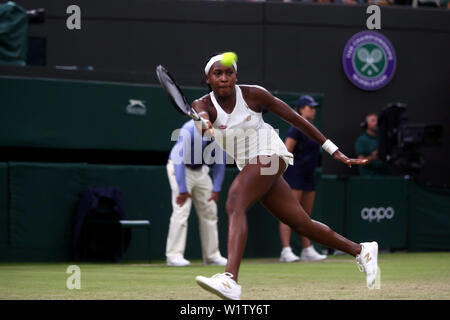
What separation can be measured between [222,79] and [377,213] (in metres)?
9.19

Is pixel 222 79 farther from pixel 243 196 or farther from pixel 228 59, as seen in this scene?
pixel 243 196

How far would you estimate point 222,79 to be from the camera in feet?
23.2

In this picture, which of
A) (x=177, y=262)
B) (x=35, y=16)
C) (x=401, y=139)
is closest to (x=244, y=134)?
(x=177, y=262)

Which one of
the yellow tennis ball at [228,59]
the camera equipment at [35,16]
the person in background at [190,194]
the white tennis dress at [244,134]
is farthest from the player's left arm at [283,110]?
the camera equipment at [35,16]

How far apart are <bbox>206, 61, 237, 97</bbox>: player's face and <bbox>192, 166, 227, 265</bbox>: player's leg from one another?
5.05 m

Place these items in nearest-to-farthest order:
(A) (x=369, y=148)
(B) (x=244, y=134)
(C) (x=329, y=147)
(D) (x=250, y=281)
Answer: (B) (x=244, y=134), (C) (x=329, y=147), (D) (x=250, y=281), (A) (x=369, y=148)

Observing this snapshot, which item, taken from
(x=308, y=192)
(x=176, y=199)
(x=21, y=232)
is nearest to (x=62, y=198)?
(x=21, y=232)

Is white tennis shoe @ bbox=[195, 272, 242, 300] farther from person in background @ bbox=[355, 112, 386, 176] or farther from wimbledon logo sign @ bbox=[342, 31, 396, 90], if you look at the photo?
wimbledon logo sign @ bbox=[342, 31, 396, 90]

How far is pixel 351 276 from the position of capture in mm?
9742

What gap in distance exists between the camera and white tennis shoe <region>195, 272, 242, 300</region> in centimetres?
638

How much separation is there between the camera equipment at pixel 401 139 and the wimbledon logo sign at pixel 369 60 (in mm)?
2399

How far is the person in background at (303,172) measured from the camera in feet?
41.8

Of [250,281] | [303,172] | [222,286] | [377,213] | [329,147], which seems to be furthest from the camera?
[377,213]

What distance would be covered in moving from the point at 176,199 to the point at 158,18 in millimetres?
5970
